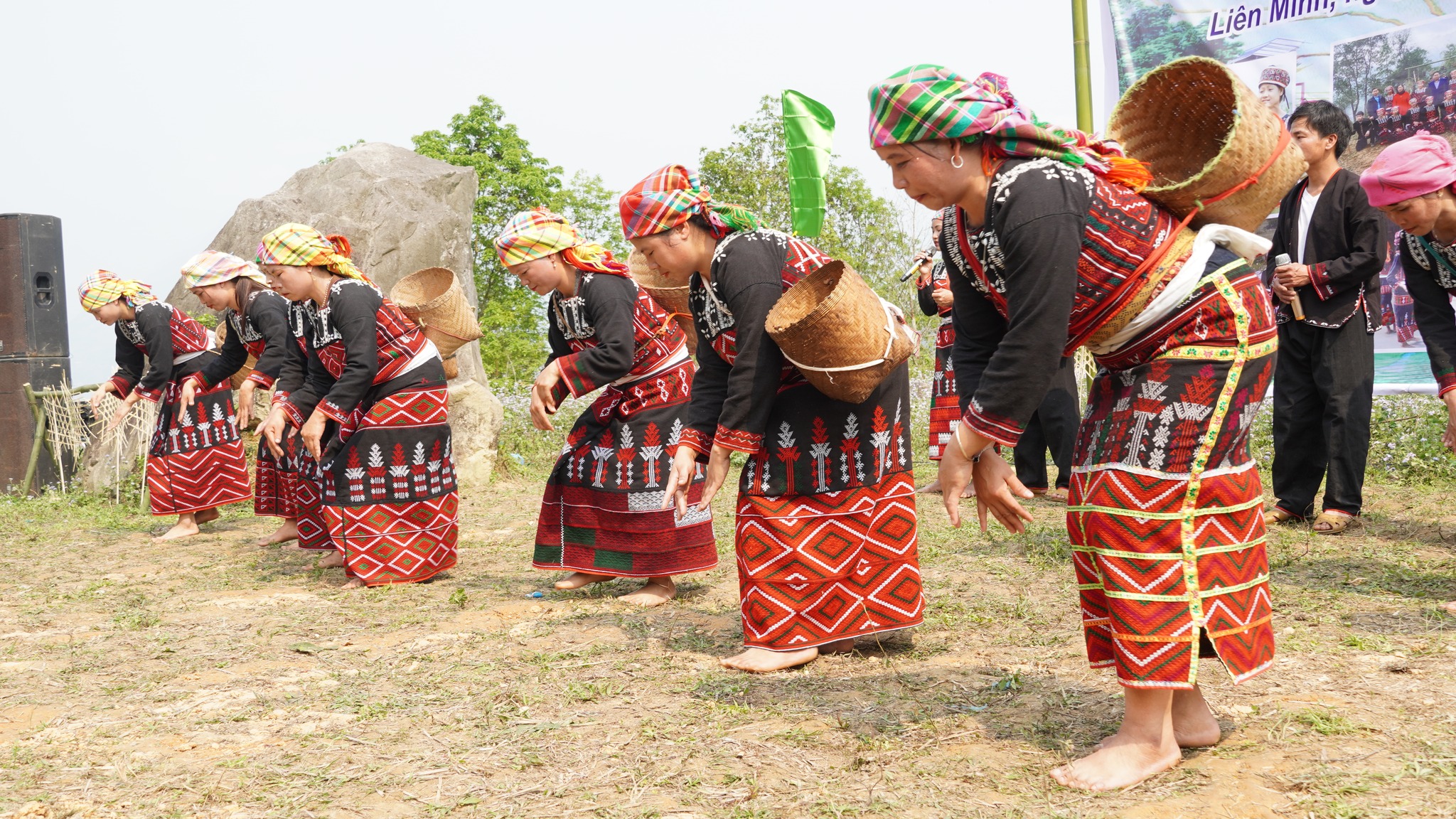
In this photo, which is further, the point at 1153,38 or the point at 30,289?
the point at 30,289

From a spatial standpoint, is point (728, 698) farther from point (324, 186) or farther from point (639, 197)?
point (324, 186)

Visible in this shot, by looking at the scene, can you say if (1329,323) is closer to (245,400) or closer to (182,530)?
(245,400)

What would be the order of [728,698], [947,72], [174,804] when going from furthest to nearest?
[728,698]
[174,804]
[947,72]

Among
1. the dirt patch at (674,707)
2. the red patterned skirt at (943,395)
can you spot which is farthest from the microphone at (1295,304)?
the red patterned skirt at (943,395)

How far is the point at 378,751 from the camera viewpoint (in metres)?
3.02

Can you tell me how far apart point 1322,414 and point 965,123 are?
4.16 metres

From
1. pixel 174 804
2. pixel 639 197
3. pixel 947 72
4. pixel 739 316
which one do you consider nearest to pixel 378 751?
pixel 174 804

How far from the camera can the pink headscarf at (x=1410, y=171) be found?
367cm

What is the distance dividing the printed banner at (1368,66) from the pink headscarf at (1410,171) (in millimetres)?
3537

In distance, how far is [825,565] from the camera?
11.9 ft

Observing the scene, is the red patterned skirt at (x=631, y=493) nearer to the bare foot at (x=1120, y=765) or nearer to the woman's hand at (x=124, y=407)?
the bare foot at (x=1120, y=765)

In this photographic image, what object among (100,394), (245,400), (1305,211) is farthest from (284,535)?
(1305,211)

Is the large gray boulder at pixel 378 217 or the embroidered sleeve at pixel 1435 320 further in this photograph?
the large gray boulder at pixel 378 217

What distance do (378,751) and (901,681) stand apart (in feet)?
5.08
